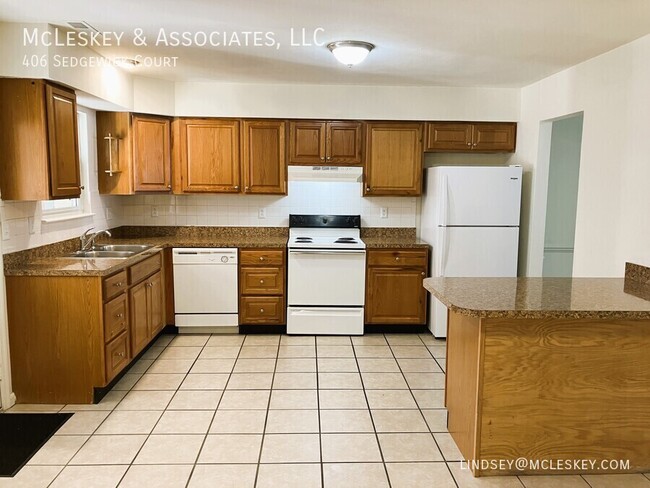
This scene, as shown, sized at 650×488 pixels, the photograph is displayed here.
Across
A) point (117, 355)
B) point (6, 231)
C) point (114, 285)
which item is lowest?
point (117, 355)

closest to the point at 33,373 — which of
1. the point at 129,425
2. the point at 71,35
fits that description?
the point at 129,425

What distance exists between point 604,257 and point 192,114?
364cm

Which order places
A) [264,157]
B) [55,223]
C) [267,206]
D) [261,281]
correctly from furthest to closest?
[267,206] → [264,157] → [261,281] → [55,223]

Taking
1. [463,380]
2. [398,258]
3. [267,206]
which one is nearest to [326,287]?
[398,258]

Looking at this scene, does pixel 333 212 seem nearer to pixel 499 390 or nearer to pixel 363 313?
pixel 363 313

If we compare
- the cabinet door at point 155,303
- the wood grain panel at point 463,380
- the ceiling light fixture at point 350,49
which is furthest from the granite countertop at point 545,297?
the cabinet door at point 155,303

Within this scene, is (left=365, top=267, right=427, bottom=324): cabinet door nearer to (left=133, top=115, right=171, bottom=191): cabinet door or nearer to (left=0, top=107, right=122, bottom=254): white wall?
(left=133, top=115, right=171, bottom=191): cabinet door

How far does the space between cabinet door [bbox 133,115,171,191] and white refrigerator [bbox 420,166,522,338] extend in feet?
8.28

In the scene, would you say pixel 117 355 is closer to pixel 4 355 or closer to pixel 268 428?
pixel 4 355

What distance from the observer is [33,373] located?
3137 millimetres

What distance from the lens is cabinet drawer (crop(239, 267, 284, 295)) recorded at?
4.61 meters

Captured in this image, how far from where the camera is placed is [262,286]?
4.63 metres

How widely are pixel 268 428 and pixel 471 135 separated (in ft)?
10.9

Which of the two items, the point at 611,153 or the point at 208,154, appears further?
the point at 208,154
